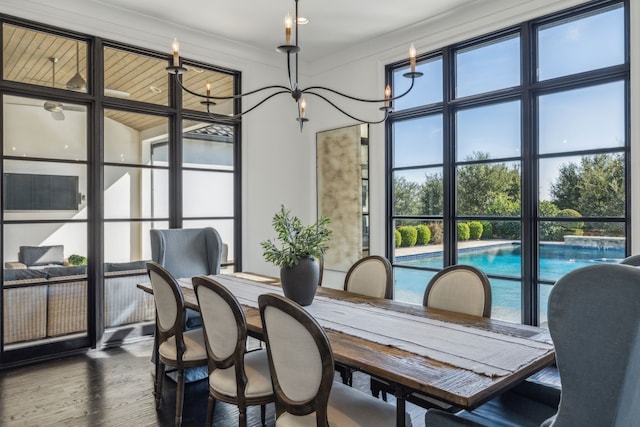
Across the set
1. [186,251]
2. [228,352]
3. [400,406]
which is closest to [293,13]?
[186,251]

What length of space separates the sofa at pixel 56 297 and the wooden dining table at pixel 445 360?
7.55 ft

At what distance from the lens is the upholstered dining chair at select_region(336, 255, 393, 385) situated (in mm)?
2939

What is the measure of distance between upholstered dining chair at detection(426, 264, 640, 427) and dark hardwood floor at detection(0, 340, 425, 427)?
1666 millimetres

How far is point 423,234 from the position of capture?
4.41 m

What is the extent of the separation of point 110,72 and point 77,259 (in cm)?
173

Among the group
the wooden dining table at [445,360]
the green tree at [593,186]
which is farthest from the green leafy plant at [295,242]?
the green tree at [593,186]

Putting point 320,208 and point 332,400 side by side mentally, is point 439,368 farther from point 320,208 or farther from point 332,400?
point 320,208

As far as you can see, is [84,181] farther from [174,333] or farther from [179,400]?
[179,400]

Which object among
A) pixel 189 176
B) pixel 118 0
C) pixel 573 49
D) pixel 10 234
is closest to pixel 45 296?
pixel 10 234

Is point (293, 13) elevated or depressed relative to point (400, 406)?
elevated

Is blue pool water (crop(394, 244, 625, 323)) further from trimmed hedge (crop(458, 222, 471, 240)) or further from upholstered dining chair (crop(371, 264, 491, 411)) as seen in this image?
upholstered dining chair (crop(371, 264, 491, 411))

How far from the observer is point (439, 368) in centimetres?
154

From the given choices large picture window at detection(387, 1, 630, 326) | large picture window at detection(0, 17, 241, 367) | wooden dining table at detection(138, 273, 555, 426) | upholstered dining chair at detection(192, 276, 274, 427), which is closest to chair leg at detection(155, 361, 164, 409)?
upholstered dining chair at detection(192, 276, 274, 427)

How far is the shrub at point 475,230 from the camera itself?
4.00 meters
